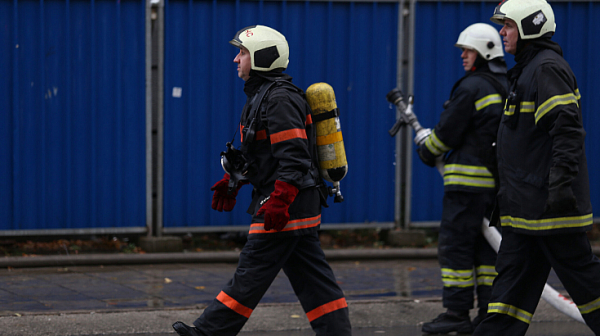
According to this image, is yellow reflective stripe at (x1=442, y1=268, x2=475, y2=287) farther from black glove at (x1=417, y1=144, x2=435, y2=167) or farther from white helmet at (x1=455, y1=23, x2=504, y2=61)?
white helmet at (x1=455, y1=23, x2=504, y2=61)

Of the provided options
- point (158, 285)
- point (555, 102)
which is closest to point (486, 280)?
point (555, 102)

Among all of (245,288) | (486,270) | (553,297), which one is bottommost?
(553,297)

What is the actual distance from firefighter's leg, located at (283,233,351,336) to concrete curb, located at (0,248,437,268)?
121 inches

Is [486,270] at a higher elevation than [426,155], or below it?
below

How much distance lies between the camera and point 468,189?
505 centimetres

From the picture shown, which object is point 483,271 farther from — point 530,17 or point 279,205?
point 279,205

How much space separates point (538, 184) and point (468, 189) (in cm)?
102

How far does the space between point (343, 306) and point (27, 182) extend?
4110 mm

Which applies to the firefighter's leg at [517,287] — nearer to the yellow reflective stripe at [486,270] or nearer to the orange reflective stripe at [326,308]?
the orange reflective stripe at [326,308]

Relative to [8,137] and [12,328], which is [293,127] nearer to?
[12,328]

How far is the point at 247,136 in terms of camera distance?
161 inches

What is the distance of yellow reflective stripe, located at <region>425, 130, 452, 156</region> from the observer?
520cm

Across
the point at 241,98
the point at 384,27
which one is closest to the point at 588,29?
the point at 384,27

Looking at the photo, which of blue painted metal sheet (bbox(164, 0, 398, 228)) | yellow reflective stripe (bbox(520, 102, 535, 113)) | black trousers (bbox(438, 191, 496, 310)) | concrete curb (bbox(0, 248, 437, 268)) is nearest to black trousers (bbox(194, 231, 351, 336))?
black trousers (bbox(438, 191, 496, 310))
